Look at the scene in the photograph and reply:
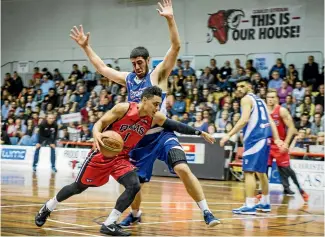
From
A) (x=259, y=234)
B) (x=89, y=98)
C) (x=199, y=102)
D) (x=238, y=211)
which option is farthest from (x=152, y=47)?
(x=259, y=234)

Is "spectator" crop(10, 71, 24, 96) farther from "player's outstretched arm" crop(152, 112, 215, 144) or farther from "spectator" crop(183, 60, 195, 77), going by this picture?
"player's outstretched arm" crop(152, 112, 215, 144)

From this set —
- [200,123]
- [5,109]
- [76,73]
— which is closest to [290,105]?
[200,123]

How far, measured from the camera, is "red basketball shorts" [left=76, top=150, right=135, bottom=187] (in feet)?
22.9

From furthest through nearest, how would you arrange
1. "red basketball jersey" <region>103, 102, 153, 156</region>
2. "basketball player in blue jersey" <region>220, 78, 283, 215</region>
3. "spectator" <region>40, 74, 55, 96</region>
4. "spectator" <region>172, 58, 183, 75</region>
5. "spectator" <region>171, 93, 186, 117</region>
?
"spectator" <region>40, 74, 55, 96</region> < "spectator" <region>172, 58, 183, 75</region> < "spectator" <region>171, 93, 186, 117</region> < "basketball player in blue jersey" <region>220, 78, 283, 215</region> < "red basketball jersey" <region>103, 102, 153, 156</region>

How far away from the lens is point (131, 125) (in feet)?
22.6

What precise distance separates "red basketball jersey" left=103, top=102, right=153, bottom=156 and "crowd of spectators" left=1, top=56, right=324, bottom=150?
30.3 feet

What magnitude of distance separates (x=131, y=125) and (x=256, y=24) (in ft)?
51.9

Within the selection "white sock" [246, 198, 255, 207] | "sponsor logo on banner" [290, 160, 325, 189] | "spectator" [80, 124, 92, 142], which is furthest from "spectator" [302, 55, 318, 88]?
"white sock" [246, 198, 255, 207]

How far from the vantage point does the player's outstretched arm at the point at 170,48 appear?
7082 mm

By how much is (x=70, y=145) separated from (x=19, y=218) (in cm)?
1151

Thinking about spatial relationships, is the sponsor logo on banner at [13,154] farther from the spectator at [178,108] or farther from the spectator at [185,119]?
the spectator at [185,119]

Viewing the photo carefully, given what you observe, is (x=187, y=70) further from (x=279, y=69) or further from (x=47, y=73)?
(x=47, y=73)

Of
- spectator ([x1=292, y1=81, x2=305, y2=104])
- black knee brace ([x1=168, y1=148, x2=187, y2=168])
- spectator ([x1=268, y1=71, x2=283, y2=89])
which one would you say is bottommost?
black knee brace ([x1=168, y1=148, x2=187, y2=168])

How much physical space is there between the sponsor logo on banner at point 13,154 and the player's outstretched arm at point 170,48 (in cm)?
1307
